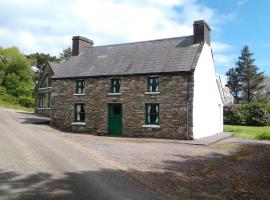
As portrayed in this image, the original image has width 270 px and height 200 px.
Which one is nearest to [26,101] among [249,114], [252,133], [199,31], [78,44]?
[78,44]

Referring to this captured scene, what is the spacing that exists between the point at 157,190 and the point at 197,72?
53.5ft

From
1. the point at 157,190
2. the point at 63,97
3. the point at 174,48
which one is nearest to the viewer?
the point at 157,190

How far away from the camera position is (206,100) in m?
26.9

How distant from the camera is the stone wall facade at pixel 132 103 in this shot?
77.0 feet

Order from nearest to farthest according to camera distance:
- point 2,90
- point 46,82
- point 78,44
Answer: point 78,44
point 46,82
point 2,90

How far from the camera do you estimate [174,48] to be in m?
26.6

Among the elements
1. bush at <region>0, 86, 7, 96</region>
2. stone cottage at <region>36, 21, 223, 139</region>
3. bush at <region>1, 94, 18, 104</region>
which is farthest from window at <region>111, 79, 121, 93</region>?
bush at <region>0, 86, 7, 96</region>

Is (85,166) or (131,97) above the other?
(131,97)

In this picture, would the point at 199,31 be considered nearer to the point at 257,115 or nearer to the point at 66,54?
the point at 257,115

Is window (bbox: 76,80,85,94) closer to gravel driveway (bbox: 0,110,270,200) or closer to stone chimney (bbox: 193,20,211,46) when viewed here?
stone chimney (bbox: 193,20,211,46)

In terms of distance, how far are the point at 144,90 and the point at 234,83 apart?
48.0m

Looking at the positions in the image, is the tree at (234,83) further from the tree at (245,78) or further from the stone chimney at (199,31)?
the stone chimney at (199,31)

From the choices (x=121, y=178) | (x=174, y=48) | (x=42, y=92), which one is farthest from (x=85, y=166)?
(x=42, y=92)

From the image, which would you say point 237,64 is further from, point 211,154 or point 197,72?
point 211,154
